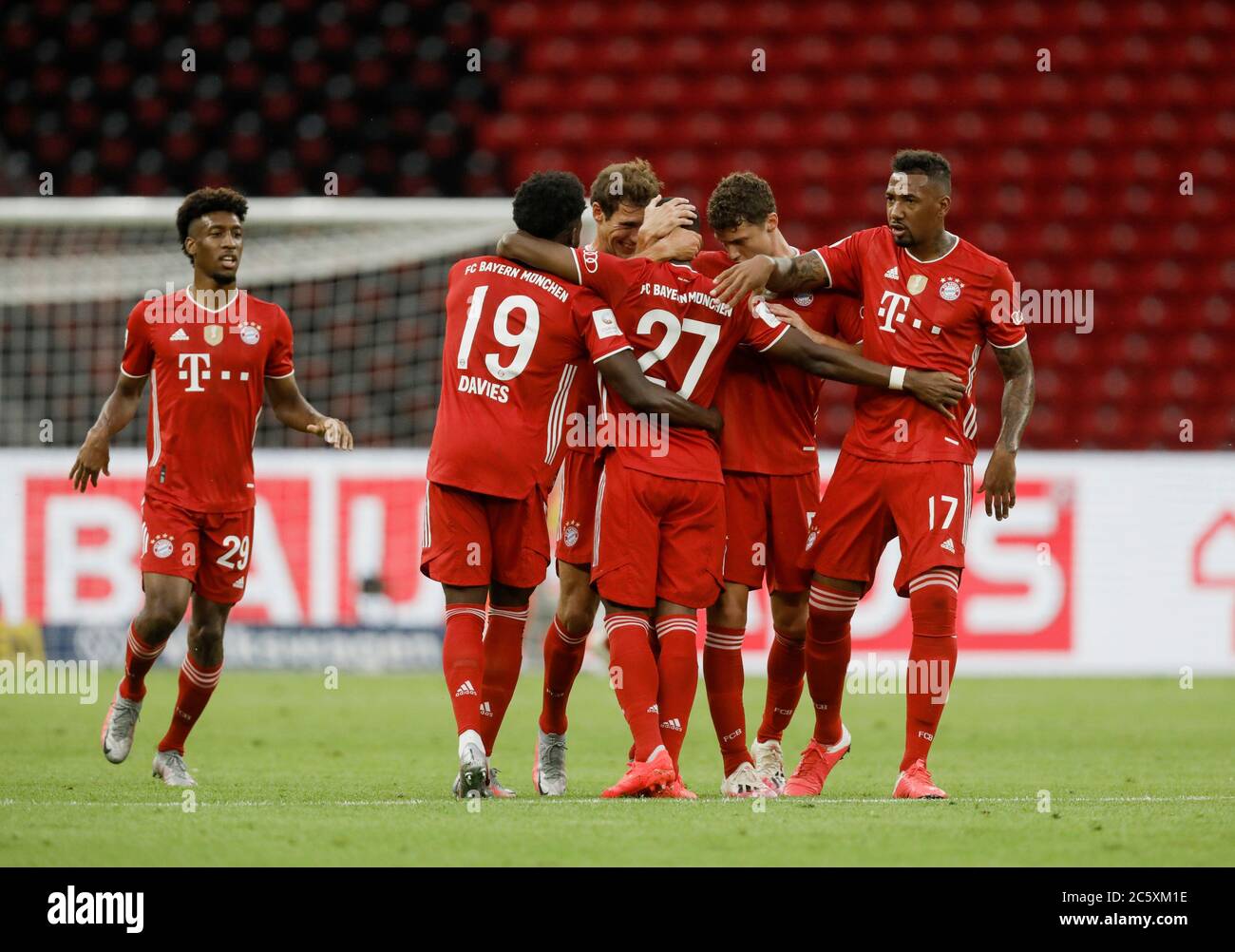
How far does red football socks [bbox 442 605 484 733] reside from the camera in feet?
17.5

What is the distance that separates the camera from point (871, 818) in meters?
4.73

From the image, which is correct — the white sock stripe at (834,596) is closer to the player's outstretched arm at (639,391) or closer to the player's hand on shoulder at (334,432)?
the player's outstretched arm at (639,391)

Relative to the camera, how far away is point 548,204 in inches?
222

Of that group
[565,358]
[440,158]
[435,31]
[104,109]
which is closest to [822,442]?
[440,158]

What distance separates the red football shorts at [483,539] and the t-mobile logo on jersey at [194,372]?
116 centimetres

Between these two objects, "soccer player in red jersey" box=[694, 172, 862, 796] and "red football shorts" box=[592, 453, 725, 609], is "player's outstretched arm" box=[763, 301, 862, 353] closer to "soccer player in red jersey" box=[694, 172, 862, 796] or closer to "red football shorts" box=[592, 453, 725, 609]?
"soccer player in red jersey" box=[694, 172, 862, 796]

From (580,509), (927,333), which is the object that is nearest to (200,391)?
(580,509)

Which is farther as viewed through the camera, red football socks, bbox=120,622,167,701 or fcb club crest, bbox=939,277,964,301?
red football socks, bbox=120,622,167,701

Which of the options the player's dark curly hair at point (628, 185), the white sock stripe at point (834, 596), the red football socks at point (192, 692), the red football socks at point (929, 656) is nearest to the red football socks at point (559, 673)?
the white sock stripe at point (834, 596)

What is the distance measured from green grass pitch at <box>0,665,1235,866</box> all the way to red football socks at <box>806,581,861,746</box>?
26 centimetres

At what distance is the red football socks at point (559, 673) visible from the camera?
19.2ft

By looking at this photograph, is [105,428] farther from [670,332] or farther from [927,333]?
[927,333]

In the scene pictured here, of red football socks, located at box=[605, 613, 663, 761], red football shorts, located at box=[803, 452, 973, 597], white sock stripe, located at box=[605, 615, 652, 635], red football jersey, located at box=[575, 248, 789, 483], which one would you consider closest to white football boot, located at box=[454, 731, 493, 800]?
red football socks, located at box=[605, 613, 663, 761]

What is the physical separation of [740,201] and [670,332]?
27.0 inches
